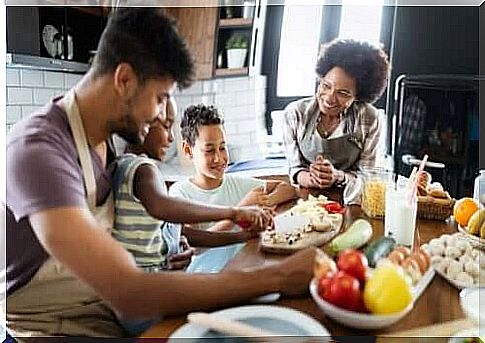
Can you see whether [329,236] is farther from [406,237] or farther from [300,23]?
[300,23]

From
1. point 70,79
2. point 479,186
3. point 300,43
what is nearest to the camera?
point 70,79

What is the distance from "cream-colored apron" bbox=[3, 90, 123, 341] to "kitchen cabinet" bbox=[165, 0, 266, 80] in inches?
6.6

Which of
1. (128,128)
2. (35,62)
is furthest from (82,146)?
(35,62)

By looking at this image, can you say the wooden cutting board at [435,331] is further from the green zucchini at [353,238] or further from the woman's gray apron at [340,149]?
the woman's gray apron at [340,149]

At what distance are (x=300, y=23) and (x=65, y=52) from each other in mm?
328

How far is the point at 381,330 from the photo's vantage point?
2.05 ft

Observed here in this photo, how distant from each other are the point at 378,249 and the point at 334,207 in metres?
0.14

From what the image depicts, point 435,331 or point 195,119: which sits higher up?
point 195,119

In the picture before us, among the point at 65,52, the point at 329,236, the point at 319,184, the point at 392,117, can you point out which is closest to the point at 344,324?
the point at 329,236

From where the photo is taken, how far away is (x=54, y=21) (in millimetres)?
747

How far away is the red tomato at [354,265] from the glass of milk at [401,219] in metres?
0.16

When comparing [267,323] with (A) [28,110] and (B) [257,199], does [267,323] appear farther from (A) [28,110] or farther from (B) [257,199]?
(A) [28,110]

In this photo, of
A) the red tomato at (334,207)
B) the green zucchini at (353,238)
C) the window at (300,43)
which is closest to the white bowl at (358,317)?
the green zucchini at (353,238)

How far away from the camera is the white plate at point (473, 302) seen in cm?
66
